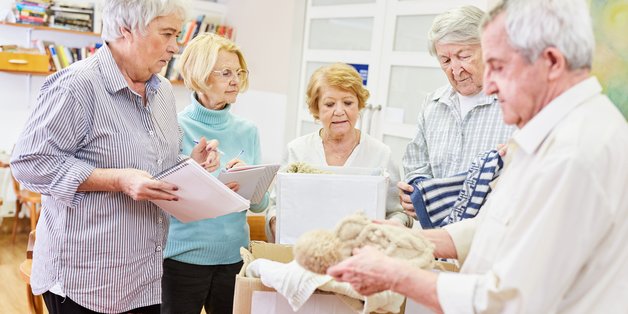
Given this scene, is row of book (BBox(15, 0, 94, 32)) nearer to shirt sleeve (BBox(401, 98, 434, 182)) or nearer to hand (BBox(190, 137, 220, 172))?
hand (BBox(190, 137, 220, 172))

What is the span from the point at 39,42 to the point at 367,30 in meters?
2.99

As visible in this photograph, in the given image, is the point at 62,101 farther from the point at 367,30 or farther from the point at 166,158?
the point at 367,30

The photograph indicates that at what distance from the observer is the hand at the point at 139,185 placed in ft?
5.15

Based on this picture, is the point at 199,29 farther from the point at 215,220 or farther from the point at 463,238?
the point at 463,238

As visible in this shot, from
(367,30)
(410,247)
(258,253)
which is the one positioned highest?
(367,30)

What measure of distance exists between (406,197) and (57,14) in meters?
4.61

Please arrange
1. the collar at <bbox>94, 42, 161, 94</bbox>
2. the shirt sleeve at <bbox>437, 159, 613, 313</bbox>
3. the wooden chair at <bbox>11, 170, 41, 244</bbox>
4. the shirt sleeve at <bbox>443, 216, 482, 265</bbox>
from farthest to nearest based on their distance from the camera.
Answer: the wooden chair at <bbox>11, 170, 41, 244</bbox> < the collar at <bbox>94, 42, 161, 94</bbox> < the shirt sleeve at <bbox>443, 216, 482, 265</bbox> < the shirt sleeve at <bbox>437, 159, 613, 313</bbox>

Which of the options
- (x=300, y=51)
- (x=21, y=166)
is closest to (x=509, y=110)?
(x=21, y=166)

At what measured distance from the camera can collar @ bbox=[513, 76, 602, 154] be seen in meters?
1.07

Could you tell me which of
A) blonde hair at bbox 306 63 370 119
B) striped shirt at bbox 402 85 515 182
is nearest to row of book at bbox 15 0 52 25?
blonde hair at bbox 306 63 370 119

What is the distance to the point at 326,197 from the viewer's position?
1.91 meters

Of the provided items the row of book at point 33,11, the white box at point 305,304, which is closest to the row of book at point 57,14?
the row of book at point 33,11

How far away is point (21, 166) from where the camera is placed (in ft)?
5.18

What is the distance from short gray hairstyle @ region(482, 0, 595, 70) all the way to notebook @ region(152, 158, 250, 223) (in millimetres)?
863
